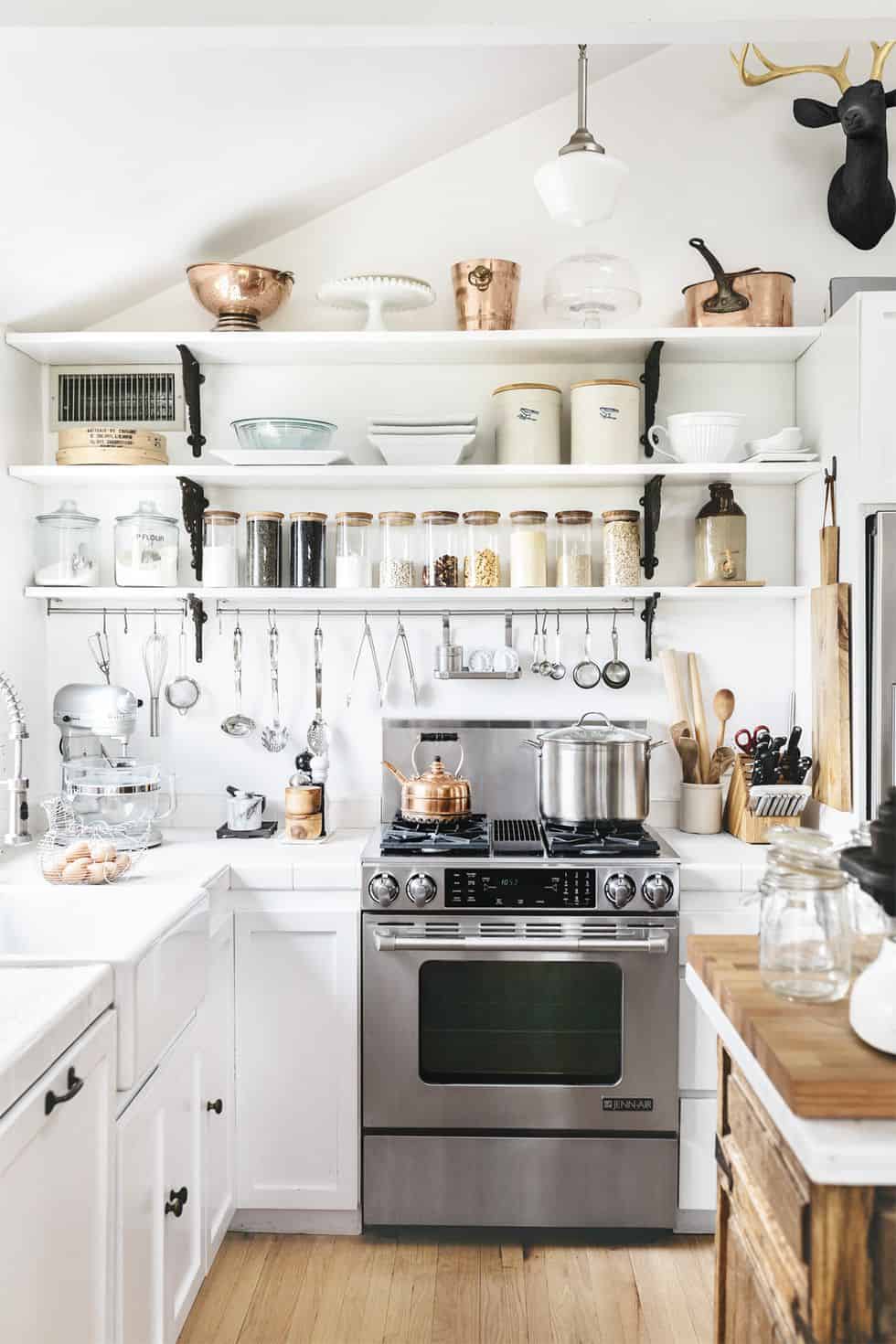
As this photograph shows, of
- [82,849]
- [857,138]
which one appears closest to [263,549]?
[82,849]

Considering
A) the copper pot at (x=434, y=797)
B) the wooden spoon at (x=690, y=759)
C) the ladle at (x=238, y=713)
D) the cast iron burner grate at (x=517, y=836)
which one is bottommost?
the cast iron burner grate at (x=517, y=836)

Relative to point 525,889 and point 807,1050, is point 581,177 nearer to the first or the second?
point 525,889

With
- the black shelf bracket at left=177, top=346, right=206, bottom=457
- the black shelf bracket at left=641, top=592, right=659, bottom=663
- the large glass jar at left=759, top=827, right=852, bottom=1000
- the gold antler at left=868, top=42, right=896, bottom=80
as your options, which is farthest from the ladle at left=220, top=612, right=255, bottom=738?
the gold antler at left=868, top=42, right=896, bottom=80

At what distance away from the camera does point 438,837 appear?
8.95 ft

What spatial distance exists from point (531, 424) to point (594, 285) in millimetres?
399

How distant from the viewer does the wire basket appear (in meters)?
2.42

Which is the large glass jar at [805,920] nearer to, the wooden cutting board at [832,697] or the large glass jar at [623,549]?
the wooden cutting board at [832,697]

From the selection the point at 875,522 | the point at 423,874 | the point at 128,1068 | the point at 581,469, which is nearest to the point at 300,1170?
the point at 423,874

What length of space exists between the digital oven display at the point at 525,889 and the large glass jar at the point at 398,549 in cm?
86

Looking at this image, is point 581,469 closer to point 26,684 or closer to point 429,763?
point 429,763

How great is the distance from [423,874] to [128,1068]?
35.0 inches

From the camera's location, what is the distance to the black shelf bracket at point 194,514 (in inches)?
118

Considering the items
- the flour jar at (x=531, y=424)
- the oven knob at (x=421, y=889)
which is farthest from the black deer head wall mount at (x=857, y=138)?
the oven knob at (x=421, y=889)

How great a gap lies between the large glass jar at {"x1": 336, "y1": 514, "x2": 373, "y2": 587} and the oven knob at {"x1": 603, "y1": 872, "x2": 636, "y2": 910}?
1057 mm
